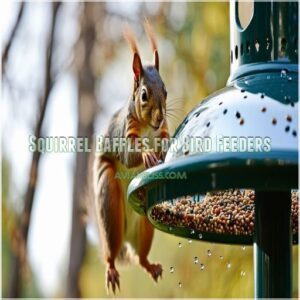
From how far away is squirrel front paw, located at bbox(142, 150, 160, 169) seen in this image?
6.63 feet

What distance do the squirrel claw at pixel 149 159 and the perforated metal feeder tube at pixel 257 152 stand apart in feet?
0.67

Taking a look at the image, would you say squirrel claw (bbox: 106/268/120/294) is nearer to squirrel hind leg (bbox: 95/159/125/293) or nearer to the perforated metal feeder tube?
squirrel hind leg (bbox: 95/159/125/293)

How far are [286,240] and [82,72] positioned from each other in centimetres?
287

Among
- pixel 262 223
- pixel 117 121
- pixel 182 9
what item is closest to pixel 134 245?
pixel 117 121

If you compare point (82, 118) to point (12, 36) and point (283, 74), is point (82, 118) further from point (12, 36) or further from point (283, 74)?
point (283, 74)

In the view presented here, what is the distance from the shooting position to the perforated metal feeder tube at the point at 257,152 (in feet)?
4.66

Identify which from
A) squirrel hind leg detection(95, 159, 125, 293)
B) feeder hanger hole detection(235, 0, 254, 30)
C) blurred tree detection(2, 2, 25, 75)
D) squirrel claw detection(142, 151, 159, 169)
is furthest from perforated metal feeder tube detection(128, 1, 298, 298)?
blurred tree detection(2, 2, 25, 75)

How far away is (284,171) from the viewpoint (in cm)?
141

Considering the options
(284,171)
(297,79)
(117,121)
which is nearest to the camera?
(284,171)

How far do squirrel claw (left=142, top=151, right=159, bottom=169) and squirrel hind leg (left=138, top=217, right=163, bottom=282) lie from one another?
390 mm

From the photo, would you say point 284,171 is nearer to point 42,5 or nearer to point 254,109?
point 254,109

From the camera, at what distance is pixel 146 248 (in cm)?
243

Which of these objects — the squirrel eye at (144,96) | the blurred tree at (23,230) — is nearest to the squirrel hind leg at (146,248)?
the squirrel eye at (144,96)

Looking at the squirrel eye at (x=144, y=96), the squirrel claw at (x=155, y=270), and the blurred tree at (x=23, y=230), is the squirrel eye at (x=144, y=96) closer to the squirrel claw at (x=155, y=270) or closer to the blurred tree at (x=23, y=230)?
the squirrel claw at (x=155, y=270)
